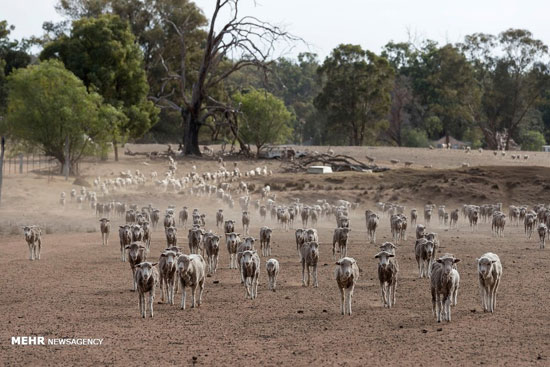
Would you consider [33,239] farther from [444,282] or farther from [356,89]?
[356,89]

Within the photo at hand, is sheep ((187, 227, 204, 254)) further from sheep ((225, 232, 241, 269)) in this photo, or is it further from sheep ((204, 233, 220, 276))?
sheep ((204, 233, 220, 276))

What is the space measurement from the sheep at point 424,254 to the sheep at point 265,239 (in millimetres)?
5652

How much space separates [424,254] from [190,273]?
747 cm

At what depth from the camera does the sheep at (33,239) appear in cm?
2728

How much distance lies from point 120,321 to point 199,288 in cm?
262

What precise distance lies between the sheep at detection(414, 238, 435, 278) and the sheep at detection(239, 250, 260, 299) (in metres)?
5.35

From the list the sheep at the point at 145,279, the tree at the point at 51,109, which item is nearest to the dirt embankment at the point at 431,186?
the tree at the point at 51,109

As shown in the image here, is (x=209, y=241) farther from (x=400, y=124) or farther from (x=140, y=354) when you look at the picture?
(x=400, y=124)

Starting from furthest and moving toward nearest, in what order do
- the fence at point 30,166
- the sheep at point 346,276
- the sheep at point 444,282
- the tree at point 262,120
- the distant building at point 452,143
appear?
the distant building at point 452,143 → the tree at point 262,120 → the fence at point 30,166 → the sheep at point 346,276 → the sheep at point 444,282

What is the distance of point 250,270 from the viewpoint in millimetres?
19656

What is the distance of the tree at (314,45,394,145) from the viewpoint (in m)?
91.6

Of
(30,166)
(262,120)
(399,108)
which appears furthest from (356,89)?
(30,166)

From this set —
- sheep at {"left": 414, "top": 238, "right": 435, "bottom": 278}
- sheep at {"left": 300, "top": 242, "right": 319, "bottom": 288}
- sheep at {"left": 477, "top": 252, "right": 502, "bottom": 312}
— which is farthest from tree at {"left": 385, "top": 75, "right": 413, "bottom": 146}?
sheep at {"left": 477, "top": 252, "right": 502, "bottom": 312}

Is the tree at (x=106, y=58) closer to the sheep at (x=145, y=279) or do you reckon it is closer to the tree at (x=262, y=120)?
the tree at (x=262, y=120)
